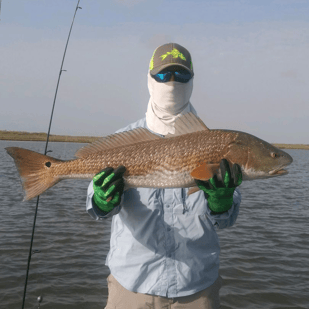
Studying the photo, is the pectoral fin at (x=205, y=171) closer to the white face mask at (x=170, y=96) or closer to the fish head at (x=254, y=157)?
the fish head at (x=254, y=157)

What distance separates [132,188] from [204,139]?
96 centimetres

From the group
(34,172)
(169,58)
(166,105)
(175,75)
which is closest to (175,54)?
(169,58)

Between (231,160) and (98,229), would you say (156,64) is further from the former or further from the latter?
(98,229)

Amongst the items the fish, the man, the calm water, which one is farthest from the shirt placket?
the calm water

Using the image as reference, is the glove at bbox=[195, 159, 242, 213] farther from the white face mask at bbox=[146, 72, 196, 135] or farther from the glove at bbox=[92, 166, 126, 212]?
the white face mask at bbox=[146, 72, 196, 135]

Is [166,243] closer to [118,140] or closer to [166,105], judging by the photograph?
[118,140]

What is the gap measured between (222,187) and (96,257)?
287 inches

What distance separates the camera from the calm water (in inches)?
304

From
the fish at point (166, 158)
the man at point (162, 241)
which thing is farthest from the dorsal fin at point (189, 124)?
the man at point (162, 241)

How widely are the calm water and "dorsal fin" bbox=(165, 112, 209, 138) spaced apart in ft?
17.6

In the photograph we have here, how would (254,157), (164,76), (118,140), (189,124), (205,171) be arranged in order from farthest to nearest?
(164,76)
(118,140)
(189,124)
(254,157)
(205,171)

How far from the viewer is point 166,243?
3.50 metres

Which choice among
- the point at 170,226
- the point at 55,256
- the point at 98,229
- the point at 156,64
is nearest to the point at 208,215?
the point at 170,226

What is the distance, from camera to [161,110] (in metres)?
4.21
